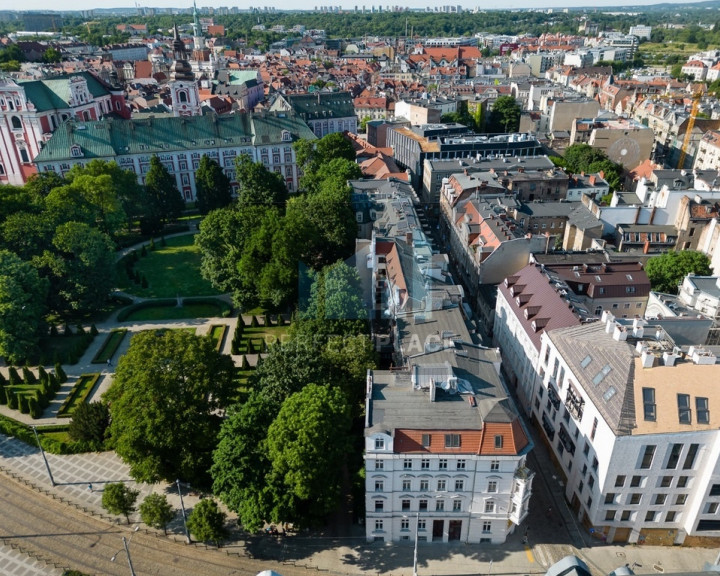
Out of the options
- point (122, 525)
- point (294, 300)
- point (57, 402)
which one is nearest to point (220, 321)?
point (294, 300)

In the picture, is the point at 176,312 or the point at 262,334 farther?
the point at 176,312

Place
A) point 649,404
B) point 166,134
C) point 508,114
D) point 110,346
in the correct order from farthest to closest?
point 508,114
point 166,134
point 110,346
point 649,404

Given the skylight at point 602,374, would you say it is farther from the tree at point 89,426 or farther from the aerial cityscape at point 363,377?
the tree at point 89,426

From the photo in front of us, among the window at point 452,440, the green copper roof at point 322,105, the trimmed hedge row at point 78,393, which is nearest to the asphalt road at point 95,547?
the trimmed hedge row at point 78,393

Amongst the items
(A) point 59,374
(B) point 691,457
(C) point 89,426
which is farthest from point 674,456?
(A) point 59,374

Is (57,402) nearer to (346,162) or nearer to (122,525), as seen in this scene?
(122,525)

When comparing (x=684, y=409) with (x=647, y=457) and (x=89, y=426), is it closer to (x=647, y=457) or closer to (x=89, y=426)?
(x=647, y=457)

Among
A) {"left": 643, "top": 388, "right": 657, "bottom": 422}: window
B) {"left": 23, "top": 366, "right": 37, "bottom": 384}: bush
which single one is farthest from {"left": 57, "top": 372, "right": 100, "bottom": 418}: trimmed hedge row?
{"left": 643, "top": 388, "right": 657, "bottom": 422}: window
